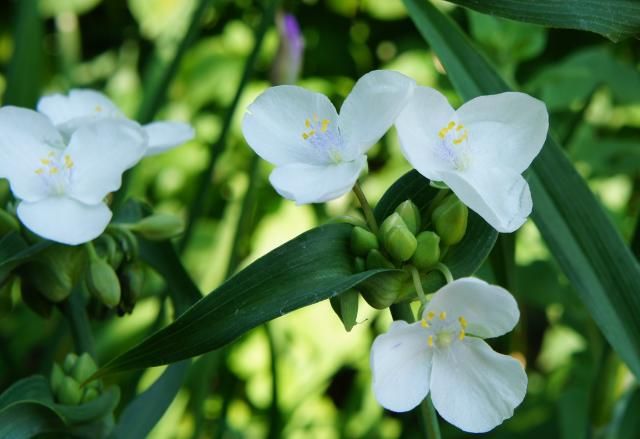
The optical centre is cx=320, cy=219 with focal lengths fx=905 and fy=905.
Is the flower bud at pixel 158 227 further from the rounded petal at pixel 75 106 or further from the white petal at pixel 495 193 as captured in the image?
the white petal at pixel 495 193

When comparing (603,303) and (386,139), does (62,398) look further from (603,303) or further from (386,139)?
(386,139)

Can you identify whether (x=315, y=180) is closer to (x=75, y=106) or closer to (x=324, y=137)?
(x=324, y=137)

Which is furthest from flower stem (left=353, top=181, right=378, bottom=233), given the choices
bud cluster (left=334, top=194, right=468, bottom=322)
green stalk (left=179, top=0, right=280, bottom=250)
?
green stalk (left=179, top=0, right=280, bottom=250)

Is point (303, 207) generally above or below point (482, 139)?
below

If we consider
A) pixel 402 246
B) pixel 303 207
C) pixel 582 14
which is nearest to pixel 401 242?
pixel 402 246

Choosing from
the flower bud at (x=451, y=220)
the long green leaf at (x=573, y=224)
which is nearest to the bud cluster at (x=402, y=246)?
the flower bud at (x=451, y=220)

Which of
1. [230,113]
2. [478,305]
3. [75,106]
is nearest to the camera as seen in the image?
[478,305]
